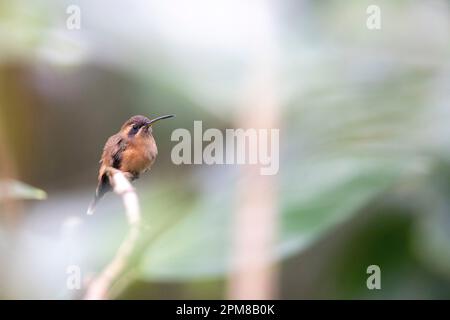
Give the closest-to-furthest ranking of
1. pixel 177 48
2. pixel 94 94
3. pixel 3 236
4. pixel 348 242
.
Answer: pixel 3 236 → pixel 348 242 → pixel 177 48 → pixel 94 94

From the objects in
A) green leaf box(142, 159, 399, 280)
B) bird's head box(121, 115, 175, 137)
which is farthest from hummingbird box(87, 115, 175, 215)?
green leaf box(142, 159, 399, 280)

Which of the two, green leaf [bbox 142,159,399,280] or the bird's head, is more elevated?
the bird's head

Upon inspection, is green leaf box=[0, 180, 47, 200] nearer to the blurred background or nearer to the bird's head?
the blurred background

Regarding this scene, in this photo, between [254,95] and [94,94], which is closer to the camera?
[254,95]

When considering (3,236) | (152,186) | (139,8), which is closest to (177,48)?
(139,8)

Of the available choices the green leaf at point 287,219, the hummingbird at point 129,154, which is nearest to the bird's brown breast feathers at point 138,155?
the hummingbird at point 129,154

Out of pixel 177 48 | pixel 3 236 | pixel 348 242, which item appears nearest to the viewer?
pixel 3 236
